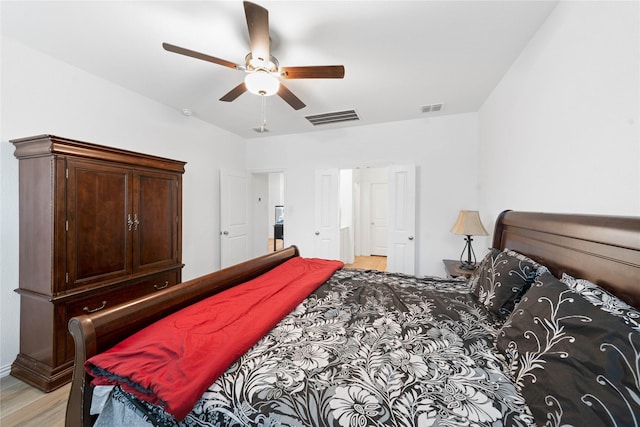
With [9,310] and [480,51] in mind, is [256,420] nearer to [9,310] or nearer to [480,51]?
[9,310]

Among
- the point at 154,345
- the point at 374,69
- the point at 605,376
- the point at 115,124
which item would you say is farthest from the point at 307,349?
the point at 115,124

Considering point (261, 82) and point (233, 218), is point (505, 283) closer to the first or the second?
point (261, 82)

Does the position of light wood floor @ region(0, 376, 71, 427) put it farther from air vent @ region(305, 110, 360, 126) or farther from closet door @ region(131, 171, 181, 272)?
air vent @ region(305, 110, 360, 126)

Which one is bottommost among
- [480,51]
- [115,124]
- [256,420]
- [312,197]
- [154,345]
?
[256,420]

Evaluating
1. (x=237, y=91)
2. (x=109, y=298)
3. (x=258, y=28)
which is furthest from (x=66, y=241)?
(x=258, y=28)

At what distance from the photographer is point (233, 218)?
4.42 metres

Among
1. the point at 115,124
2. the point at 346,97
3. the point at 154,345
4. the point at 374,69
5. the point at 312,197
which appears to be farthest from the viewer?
the point at 312,197

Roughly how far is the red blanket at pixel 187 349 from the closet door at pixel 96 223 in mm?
1351

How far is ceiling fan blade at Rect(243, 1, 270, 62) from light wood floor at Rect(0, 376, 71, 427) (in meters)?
2.83

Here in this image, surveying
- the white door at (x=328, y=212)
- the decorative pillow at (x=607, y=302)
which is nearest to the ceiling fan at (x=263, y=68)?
the decorative pillow at (x=607, y=302)

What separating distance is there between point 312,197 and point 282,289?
2833 millimetres

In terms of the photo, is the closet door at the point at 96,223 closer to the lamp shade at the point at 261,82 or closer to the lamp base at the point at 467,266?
the lamp shade at the point at 261,82

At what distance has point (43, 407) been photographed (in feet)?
5.64

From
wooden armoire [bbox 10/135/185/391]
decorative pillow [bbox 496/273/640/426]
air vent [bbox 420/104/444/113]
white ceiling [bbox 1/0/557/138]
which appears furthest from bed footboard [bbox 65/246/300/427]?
air vent [bbox 420/104/444/113]
